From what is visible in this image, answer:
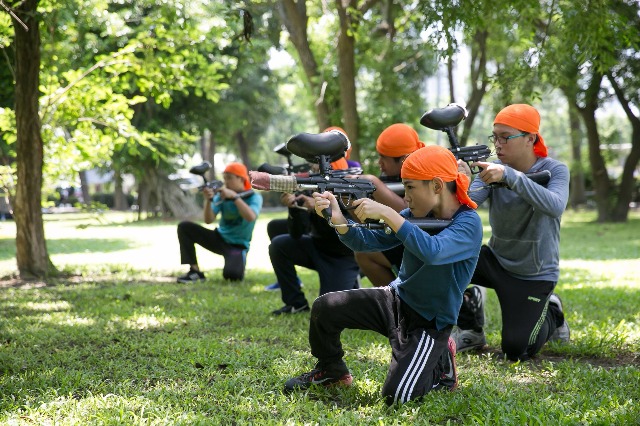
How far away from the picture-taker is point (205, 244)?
8969 millimetres

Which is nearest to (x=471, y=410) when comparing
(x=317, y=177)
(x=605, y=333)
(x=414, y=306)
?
(x=414, y=306)

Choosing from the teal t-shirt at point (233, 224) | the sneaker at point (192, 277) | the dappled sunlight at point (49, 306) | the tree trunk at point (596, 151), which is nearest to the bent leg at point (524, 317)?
the teal t-shirt at point (233, 224)

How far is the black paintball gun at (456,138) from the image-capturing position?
15.9 feet

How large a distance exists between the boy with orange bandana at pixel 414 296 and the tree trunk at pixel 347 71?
8.64m

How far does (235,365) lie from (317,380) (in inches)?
31.7

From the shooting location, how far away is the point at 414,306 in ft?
13.5

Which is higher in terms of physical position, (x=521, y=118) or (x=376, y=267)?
(x=521, y=118)

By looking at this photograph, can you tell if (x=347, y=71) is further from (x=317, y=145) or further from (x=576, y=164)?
(x=576, y=164)

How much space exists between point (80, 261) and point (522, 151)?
29.6 feet

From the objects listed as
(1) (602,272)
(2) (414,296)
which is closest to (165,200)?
(1) (602,272)

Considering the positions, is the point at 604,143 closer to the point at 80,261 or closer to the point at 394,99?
the point at 394,99

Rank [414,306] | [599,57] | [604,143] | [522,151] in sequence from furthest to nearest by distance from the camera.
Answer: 1. [604,143]
2. [599,57]
3. [522,151]
4. [414,306]

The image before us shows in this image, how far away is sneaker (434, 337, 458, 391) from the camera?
13.9ft

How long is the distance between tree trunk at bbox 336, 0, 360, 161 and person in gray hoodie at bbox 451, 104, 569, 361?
24.6 ft
